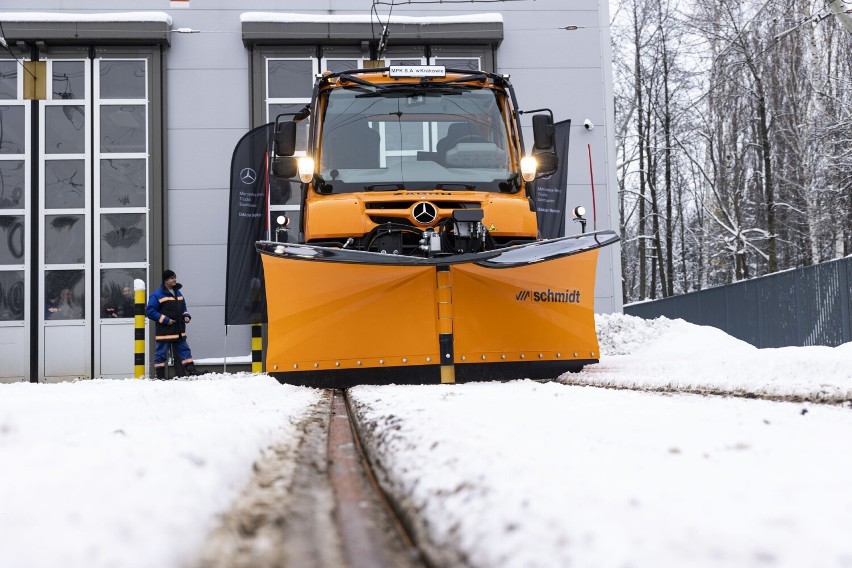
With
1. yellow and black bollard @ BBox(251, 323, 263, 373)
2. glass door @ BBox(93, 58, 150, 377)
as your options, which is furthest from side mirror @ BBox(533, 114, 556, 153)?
glass door @ BBox(93, 58, 150, 377)

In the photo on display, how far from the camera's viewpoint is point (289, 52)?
44.9 ft

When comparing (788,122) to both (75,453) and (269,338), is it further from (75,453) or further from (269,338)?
(75,453)

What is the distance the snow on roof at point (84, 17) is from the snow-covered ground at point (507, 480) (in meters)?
11.4

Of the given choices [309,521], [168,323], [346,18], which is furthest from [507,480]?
[346,18]

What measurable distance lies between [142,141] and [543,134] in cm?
866

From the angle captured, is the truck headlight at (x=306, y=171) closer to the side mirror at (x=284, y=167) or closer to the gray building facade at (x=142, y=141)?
the side mirror at (x=284, y=167)

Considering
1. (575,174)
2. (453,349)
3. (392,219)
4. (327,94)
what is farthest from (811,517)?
(575,174)

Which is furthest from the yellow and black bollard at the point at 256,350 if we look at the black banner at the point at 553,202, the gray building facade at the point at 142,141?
the black banner at the point at 553,202

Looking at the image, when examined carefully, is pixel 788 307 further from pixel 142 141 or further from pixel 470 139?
pixel 142 141

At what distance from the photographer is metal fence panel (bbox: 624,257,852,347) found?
12.4 m

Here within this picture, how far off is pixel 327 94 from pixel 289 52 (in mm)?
7090

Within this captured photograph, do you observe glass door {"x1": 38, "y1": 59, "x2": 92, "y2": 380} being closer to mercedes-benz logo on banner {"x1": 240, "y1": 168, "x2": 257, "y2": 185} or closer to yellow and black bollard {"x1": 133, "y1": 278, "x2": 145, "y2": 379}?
mercedes-benz logo on banner {"x1": 240, "y1": 168, "x2": 257, "y2": 185}

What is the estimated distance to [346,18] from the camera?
44.5 feet

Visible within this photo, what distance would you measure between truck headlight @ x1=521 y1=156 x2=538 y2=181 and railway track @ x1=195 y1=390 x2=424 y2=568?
515 centimetres
